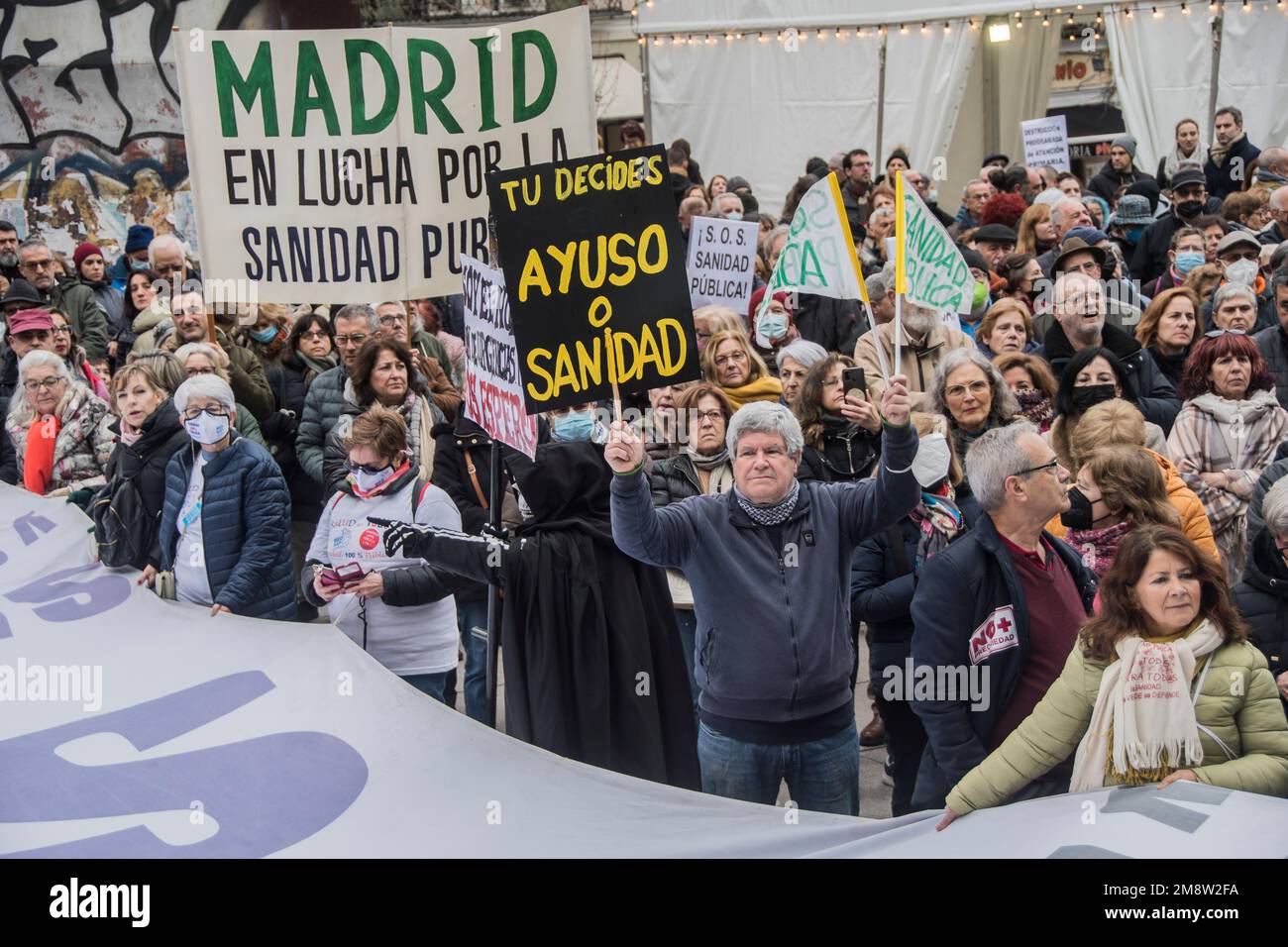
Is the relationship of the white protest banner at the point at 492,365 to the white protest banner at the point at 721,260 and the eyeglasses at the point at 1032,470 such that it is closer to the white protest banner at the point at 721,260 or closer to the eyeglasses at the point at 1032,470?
the eyeglasses at the point at 1032,470

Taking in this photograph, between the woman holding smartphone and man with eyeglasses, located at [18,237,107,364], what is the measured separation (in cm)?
563

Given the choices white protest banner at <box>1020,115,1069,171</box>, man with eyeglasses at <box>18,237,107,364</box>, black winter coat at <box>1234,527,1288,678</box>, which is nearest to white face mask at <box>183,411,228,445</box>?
black winter coat at <box>1234,527,1288,678</box>

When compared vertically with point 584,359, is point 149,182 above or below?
above

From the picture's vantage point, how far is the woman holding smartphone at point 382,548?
19.7ft

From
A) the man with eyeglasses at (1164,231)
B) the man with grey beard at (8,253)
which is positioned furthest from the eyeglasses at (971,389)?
the man with grey beard at (8,253)

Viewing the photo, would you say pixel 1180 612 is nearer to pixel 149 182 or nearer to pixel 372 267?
pixel 372 267

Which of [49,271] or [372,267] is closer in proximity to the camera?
[372,267]

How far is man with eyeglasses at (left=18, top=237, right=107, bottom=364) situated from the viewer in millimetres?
11125

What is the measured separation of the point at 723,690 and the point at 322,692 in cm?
148

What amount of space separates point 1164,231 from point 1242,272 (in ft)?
10.6

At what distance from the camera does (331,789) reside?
15.2 ft

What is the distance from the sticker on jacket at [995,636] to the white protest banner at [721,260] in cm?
597

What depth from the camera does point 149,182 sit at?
70.8 feet
